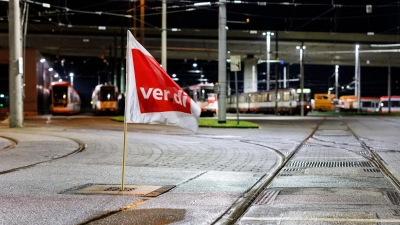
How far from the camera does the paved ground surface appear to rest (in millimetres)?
6957

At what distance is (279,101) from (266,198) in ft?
190

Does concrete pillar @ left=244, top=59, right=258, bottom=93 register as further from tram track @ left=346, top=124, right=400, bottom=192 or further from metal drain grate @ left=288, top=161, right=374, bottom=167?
metal drain grate @ left=288, top=161, right=374, bottom=167

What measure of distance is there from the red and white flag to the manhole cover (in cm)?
109

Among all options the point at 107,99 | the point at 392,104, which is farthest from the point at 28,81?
the point at 392,104

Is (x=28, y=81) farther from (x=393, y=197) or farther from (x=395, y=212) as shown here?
(x=395, y=212)

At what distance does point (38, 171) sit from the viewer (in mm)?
11180

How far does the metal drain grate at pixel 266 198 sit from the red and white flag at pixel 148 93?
198 centimetres

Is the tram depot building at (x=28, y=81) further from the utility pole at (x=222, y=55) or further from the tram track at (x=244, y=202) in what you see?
the tram track at (x=244, y=202)

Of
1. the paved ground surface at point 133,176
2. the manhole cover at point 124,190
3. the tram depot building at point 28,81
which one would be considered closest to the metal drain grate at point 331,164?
the paved ground surface at point 133,176

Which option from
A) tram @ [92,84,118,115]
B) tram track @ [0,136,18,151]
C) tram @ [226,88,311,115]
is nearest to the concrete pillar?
tram @ [226,88,311,115]

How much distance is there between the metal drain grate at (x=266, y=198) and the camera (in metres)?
8.03

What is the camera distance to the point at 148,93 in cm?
920

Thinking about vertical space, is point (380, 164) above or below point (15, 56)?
below

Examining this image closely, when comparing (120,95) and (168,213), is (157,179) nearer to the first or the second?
(168,213)
